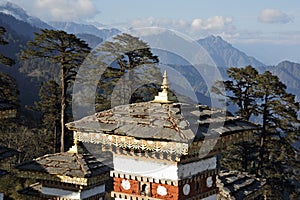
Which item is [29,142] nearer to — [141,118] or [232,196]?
[232,196]

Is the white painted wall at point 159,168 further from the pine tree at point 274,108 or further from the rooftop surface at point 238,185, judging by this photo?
the pine tree at point 274,108

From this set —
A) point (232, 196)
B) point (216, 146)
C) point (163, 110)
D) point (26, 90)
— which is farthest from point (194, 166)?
point (26, 90)

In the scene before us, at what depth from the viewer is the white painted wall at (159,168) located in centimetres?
843

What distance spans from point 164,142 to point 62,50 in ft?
70.2

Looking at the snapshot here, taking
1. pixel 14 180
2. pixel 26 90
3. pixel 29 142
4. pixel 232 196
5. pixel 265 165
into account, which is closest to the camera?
pixel 232 196

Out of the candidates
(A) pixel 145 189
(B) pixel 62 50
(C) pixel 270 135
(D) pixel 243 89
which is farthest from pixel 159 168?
(D) pixel 243 89

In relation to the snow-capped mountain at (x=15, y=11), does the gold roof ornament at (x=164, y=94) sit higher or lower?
lower

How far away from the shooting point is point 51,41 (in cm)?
2855

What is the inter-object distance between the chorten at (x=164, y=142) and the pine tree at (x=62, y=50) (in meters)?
19.5

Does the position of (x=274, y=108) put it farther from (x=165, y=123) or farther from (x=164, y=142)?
(x=164, y=142)

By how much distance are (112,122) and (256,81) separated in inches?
847

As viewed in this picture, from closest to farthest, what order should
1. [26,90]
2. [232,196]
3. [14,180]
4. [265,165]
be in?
[232,196], [14,180], [265,165], [26,90]

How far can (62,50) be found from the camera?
1121 inches

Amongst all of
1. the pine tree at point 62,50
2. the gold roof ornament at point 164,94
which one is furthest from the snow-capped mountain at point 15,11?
the gold roof ornament at point 164,94
